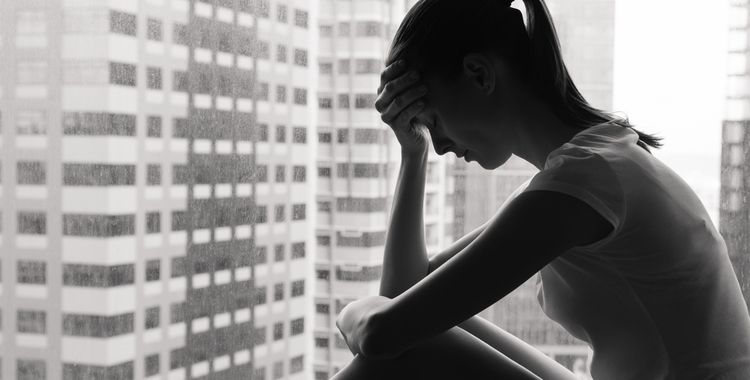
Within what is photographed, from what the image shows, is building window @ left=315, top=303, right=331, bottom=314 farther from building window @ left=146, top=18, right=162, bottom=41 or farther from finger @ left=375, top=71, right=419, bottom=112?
finger @ left=375, top=71, right=419, bottom=112

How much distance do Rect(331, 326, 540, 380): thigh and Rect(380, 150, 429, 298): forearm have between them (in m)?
0.20

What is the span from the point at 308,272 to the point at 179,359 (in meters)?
0.29

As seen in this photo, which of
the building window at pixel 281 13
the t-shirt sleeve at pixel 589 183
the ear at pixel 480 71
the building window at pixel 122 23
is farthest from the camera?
the building window at pixel 281 13

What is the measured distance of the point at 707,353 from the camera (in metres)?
0.64

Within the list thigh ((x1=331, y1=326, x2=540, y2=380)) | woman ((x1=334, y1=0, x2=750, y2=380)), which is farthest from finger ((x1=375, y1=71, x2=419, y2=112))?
thigh ((x1=331, y1=326, x2=540, y2=380))

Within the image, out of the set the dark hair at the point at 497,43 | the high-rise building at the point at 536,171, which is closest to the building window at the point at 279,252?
the high-rise building at the point at 536,171

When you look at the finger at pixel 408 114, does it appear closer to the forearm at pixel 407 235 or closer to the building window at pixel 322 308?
the forearm at pixel 407 235

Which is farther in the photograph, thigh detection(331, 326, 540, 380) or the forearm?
the forearm

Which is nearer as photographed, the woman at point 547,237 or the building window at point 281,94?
the woman at point 547,237

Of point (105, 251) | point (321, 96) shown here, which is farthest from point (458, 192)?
point (105, 251)

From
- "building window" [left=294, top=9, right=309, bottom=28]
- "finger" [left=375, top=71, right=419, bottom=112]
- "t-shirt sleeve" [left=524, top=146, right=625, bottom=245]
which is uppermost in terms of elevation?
"building window" [left=294, top=9, right=309, bottom=28]

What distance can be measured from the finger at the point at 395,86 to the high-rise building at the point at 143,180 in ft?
2.18

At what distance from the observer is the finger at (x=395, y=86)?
2.39 ft

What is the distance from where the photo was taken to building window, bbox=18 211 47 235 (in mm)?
1329
